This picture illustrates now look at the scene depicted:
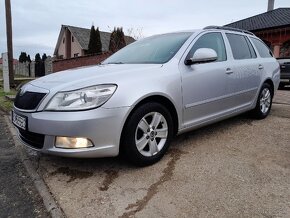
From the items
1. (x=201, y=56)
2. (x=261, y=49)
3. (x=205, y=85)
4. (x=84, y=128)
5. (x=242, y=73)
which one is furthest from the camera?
(x=261, y=49)

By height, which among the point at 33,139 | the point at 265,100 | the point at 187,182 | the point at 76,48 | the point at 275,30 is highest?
the point at 275,30

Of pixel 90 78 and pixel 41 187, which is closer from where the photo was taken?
pixel 41 187

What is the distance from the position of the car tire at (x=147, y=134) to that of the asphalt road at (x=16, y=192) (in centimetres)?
99

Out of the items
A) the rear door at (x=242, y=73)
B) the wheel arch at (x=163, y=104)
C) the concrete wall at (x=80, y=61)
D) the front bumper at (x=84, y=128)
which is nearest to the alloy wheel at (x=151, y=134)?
the wheel arch at (x=163, y=104)

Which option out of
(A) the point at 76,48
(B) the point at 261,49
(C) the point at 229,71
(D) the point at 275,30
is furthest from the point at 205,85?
(A) the point at 76,48

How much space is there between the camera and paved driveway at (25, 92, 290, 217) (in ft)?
8.85

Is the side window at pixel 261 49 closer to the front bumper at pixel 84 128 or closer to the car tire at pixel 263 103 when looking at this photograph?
the car tire at pixel 263 103

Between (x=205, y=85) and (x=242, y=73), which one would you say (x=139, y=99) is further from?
(x=242, y=73)

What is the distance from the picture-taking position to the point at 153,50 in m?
4.36

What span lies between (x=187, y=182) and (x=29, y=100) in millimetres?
1822

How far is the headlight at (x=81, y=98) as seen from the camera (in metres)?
3.08

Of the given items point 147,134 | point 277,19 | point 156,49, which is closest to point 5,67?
point 156,49

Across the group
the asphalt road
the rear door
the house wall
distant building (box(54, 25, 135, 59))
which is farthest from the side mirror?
the house wall

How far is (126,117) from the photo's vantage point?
322cm
